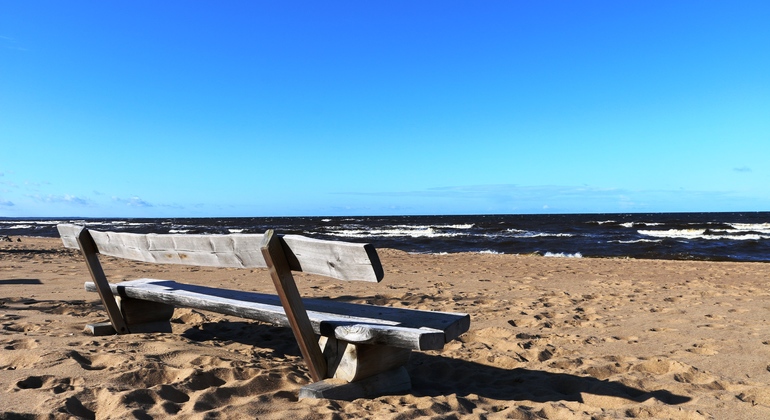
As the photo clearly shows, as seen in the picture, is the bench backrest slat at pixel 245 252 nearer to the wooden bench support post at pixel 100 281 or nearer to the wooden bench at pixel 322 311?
the wooden bench at pixel 322 311

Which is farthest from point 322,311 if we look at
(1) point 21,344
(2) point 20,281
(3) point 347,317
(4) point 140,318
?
(2) point 20,281

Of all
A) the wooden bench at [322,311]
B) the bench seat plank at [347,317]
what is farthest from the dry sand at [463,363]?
the bench seat plank at [347,317]

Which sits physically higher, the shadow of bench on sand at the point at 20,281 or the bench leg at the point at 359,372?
the bench leg at the point at 359,372

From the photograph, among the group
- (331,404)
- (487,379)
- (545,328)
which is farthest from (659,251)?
(331,404)

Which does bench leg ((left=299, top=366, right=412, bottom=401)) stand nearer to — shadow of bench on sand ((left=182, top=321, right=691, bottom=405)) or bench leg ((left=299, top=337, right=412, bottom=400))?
bench leg ((left=299, top=337, right=412, bottom=400))

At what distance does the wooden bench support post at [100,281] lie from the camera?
4.17 meters

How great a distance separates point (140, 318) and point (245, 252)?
2316 mm

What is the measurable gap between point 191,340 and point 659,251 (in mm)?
17047

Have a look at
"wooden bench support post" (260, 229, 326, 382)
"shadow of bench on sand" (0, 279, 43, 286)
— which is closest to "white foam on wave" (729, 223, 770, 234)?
"wooden bench support post" (260, 229, 326, 382)

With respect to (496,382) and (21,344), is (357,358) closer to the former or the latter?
(496,382)

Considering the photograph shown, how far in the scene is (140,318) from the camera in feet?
14.6

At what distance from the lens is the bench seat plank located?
2.62 m

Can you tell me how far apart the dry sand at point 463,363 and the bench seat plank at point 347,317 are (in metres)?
0.36

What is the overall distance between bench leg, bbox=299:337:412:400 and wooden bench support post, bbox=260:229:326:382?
89mm
